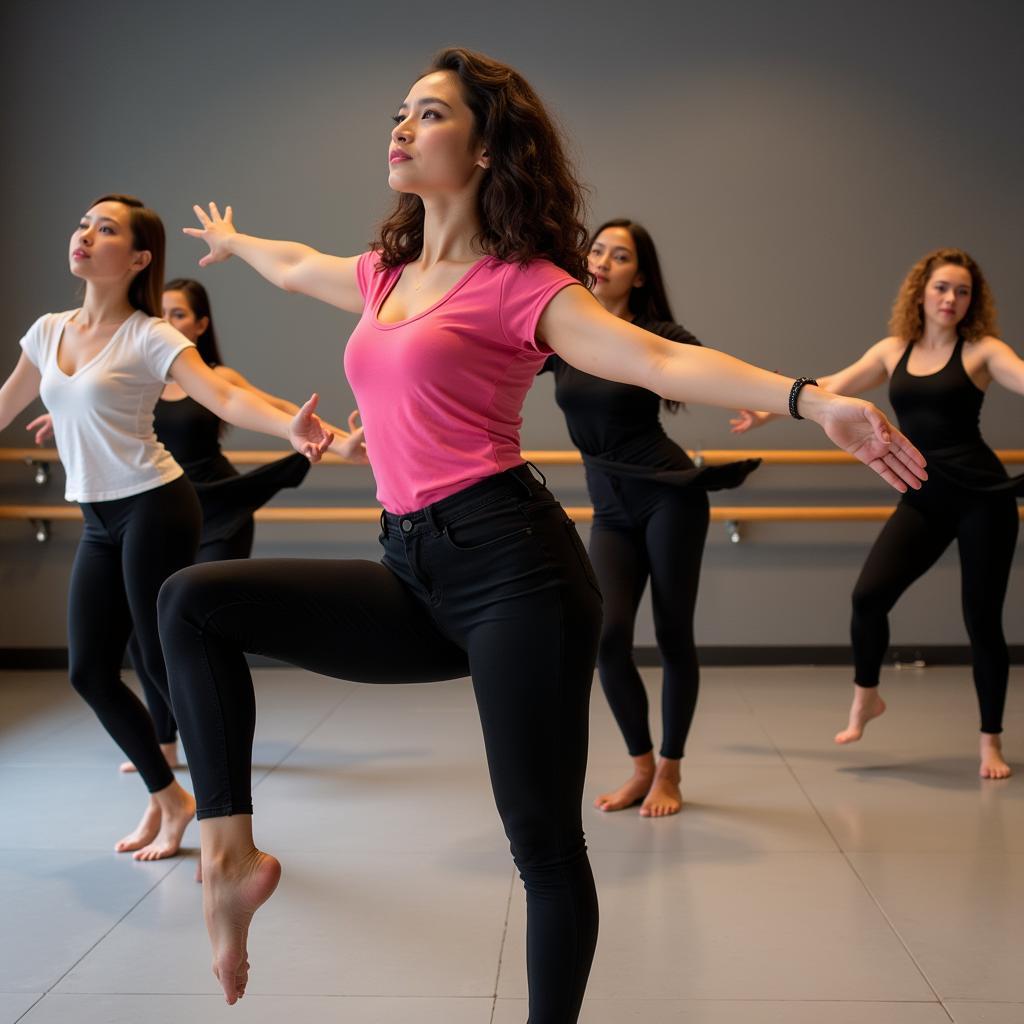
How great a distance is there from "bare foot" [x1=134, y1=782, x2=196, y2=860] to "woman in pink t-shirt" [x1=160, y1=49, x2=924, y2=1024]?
1409mm

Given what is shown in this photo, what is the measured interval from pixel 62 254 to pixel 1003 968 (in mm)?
4814

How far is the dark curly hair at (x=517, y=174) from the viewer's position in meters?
1.71

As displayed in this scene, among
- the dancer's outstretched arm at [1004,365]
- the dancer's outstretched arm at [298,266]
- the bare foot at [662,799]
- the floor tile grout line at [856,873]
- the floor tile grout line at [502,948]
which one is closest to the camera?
the dancer's outstretched arm at [298,266]

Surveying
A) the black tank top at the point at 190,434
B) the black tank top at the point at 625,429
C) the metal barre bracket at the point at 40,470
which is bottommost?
the metal barre bracket at the point at 40,470

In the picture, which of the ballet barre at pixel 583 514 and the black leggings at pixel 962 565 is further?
the ballet barre at pixel 583 514

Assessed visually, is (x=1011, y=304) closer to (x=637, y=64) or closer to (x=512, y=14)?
(x=637, y=64)

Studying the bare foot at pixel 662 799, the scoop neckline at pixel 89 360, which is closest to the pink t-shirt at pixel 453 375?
the scoop neckline at pixel 89 360

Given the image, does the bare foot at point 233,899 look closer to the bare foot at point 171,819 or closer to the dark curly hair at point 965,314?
the bare foot at point 171,819

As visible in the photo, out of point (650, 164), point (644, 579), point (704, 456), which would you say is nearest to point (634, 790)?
point (644, 579)

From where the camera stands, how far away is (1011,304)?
548cm

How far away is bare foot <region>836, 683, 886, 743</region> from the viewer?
3.83 metres

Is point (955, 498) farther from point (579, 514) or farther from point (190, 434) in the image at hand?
point (190, 434)

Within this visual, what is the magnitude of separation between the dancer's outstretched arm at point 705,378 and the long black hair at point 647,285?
1.78 metres

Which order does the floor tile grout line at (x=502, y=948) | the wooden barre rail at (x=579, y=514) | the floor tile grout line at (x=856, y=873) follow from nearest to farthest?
1. the floor tile grout line at (x=502, y=948)
2. the floor tile grout line at (x=856, y=873)
3. the wooden barre rail at (x=579, y=514)
